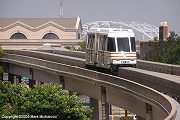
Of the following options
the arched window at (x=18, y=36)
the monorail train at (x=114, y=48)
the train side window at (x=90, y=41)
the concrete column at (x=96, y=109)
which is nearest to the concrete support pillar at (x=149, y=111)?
the monorail train at (x=114, y=48)

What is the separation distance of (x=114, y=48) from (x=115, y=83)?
5413 mm

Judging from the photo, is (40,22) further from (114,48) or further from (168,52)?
(114,48)

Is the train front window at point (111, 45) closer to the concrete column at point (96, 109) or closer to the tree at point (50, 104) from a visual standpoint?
the tree at point (50, 104)

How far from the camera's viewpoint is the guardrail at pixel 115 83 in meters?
27.5

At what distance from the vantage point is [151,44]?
122312 mm

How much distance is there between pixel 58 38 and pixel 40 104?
414ft

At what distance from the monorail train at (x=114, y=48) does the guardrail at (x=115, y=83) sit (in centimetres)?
138

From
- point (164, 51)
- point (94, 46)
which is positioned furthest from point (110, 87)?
point (164, 51)

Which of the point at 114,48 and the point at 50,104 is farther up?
the point at 114,48

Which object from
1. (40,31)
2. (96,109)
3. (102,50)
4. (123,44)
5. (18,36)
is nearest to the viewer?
(123,44)

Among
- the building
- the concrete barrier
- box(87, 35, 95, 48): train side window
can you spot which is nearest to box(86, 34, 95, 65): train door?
box(87, 35, 95, 48): train side window

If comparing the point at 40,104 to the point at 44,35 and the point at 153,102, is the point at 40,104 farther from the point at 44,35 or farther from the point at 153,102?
the point at 44,35

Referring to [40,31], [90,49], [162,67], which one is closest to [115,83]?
[162,67]

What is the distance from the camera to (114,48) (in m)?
44.2
